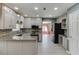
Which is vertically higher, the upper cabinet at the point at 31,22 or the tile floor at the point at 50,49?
the upper cabinet at the point at 31,22

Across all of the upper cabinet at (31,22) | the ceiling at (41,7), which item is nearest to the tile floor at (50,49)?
the ceiling at (41,7)

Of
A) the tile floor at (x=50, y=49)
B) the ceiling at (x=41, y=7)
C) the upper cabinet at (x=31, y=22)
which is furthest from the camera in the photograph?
the upper cabinet at (x=31, y=22)

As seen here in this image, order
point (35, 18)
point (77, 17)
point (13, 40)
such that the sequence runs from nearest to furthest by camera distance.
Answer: point (13, 40), point (77, 17), point (35, 18)

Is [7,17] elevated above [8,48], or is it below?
above

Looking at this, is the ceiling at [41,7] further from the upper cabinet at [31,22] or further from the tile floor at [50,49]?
the tile floor at [50,49]

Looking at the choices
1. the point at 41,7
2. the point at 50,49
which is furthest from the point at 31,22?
the point at 50,49

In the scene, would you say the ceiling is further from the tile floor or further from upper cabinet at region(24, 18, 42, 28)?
the tile floor

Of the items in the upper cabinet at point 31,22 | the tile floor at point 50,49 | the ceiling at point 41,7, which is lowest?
the tile floor at point 50,49

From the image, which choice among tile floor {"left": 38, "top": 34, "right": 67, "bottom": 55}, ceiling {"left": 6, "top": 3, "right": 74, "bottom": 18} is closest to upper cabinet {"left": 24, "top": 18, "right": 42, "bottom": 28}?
ceiling {"left": 6, "top": 3, "right": 74, "bottom": 18}
